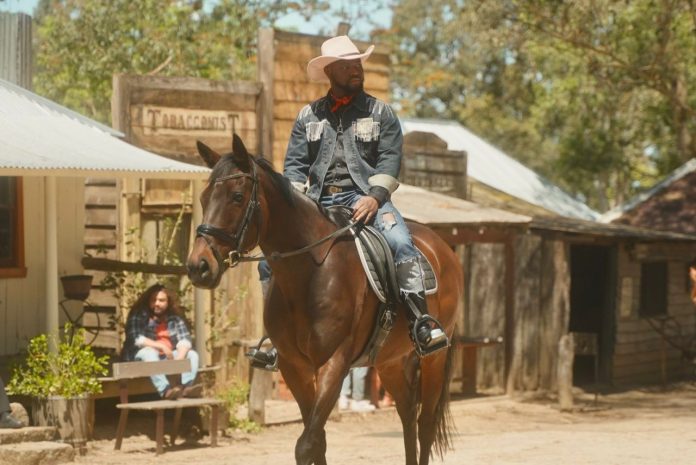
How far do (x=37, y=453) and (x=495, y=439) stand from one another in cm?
471

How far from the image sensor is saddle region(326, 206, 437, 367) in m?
7.84

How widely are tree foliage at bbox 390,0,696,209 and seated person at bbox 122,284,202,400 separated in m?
9.67

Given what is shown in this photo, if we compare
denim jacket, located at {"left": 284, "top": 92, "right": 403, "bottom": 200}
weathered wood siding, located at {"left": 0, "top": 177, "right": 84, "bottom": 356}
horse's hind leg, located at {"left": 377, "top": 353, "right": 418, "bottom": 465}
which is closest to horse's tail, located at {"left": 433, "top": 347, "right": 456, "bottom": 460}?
horse's hind leg, located at {"left": 377, "top": 353, "right": 418, "bottom": 465}

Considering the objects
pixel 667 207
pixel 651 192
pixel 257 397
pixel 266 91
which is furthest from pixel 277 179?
pixel 651 192

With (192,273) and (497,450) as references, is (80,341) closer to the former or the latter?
(497,450)

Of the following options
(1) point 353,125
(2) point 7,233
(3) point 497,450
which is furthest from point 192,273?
(2) point 7,233

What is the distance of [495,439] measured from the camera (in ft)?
42.7

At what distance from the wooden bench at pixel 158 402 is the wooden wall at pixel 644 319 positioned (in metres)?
10.5

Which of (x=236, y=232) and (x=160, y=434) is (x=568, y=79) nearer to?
(x=160, y=434)

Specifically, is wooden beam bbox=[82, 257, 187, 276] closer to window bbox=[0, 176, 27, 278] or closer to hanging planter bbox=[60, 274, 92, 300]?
hanging planter bbox=[60, 274, 92, 300]

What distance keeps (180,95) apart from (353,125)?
7577 millimetres

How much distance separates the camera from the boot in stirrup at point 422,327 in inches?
319

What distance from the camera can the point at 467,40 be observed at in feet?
161

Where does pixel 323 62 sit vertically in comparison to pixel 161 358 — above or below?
above
